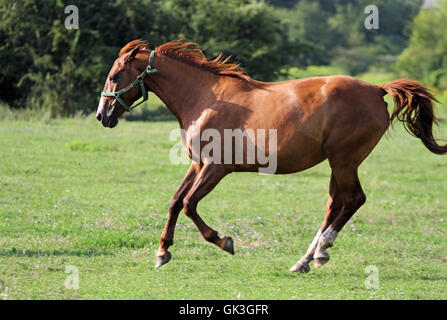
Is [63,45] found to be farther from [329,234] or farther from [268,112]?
[329,234]

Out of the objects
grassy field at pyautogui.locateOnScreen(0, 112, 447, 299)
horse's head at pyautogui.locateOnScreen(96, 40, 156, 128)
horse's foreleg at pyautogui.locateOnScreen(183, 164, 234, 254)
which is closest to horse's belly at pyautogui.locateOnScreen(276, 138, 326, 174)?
horse's foreleg at pyautogui.locateOnScreen(183, 164, 234, 254)

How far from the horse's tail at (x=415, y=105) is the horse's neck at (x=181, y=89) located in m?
1.90

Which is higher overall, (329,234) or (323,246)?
(329,234)

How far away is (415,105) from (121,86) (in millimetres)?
3106

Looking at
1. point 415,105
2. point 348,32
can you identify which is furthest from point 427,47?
point 415,105

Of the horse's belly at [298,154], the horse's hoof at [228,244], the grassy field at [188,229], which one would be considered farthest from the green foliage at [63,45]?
the horse's hoof at [228,244]

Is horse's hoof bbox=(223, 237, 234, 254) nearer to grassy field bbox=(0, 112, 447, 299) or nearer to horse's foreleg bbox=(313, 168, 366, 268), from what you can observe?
grassy field bbox=(0, 112, 447, 299)

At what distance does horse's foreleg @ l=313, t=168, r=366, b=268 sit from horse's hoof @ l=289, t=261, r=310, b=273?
0.13m

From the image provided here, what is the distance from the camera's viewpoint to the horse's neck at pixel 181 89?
22.6 feet

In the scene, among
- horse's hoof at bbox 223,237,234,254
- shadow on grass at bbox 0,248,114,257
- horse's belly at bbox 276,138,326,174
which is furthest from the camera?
shadow on grass at bbox 0,248,114,257

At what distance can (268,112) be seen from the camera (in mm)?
6762

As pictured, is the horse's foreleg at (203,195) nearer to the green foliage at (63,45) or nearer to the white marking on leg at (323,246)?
the white marking on leg at (323,246)

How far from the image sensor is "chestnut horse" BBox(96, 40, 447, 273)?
22.0ft
